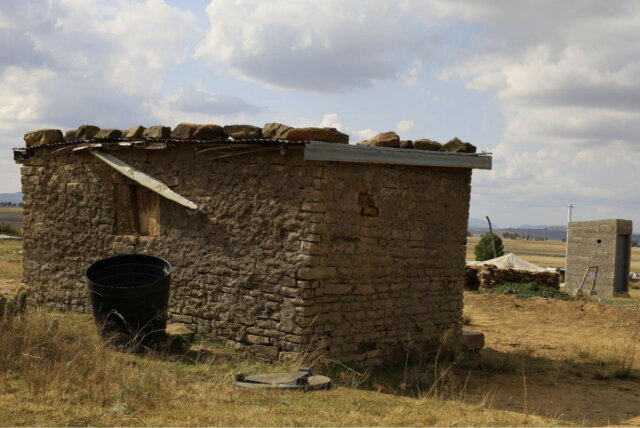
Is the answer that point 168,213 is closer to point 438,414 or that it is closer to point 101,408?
point 101,408

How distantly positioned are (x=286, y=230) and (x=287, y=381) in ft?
5.44

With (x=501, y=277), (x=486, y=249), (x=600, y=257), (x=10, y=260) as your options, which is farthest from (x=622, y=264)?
(x=10, y=260)

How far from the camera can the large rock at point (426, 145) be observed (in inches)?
320

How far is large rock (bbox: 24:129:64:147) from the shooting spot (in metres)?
9.88

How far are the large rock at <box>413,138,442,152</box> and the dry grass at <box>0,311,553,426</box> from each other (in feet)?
9.43

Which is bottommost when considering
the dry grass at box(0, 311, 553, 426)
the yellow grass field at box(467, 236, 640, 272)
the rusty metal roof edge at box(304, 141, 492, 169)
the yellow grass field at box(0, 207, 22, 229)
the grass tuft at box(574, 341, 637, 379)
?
the yellow grass field at box(0, 207, 22, 229)

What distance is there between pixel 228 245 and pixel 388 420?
117 inches

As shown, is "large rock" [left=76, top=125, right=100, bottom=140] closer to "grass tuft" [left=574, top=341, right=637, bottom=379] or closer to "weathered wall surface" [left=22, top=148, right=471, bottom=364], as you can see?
"weathered wall surface" [left=22, top=148, right=471, bottom=364]

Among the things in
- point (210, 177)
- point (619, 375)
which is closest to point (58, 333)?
point (210, 177)

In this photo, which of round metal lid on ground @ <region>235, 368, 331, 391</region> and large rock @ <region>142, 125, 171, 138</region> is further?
large rock @ <region>142, 125, 171, 138</region>

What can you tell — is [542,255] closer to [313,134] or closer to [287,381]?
[313,134]

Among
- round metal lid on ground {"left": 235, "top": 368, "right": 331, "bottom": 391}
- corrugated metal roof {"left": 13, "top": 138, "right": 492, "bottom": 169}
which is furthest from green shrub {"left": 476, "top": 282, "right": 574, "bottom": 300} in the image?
round metal lid on ground {"left": 235, "top": 368, "right": 331, "bottom": 391}

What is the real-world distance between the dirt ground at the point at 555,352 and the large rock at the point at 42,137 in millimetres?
6888

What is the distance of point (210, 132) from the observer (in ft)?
25.6
